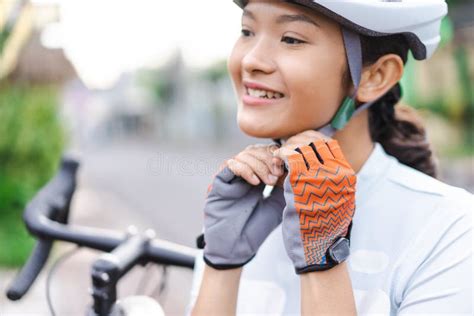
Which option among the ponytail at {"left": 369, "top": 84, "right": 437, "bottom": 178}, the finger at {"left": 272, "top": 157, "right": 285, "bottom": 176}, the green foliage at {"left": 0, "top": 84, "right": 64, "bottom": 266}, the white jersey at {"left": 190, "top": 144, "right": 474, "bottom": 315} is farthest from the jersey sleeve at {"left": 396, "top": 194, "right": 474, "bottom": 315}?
the green foliage at {"left": 0, "top": 84, "right": 64, "bottom": 266}

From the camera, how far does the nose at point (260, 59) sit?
63.4 inches

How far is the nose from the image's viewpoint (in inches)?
63.4

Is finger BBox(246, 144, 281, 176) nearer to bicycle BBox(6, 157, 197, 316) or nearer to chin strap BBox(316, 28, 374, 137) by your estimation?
chin strap BBox(316, 28, 374, 137)

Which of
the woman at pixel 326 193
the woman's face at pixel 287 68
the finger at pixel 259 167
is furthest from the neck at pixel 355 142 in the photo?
the finger at pixel 259 167

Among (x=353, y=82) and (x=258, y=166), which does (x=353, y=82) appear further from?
(x=258, y=166)

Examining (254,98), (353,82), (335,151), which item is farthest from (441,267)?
(254,98)

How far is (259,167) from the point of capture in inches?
63.1

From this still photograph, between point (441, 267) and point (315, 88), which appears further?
point (315, 88)

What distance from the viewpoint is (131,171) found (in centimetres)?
2316

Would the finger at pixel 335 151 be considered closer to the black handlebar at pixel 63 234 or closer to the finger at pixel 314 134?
the finger at pixel 314 134

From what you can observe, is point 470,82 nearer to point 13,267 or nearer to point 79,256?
point 79,256

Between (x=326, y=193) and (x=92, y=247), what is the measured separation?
116 centimetres

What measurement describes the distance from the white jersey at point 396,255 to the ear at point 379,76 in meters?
0.19

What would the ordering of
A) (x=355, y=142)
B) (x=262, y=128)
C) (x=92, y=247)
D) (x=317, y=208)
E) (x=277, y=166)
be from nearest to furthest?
(x=317, y=208)
(x=277, y=166)
(x=262, y=128)
(x=355, y=142)
(x=92, y=247)
